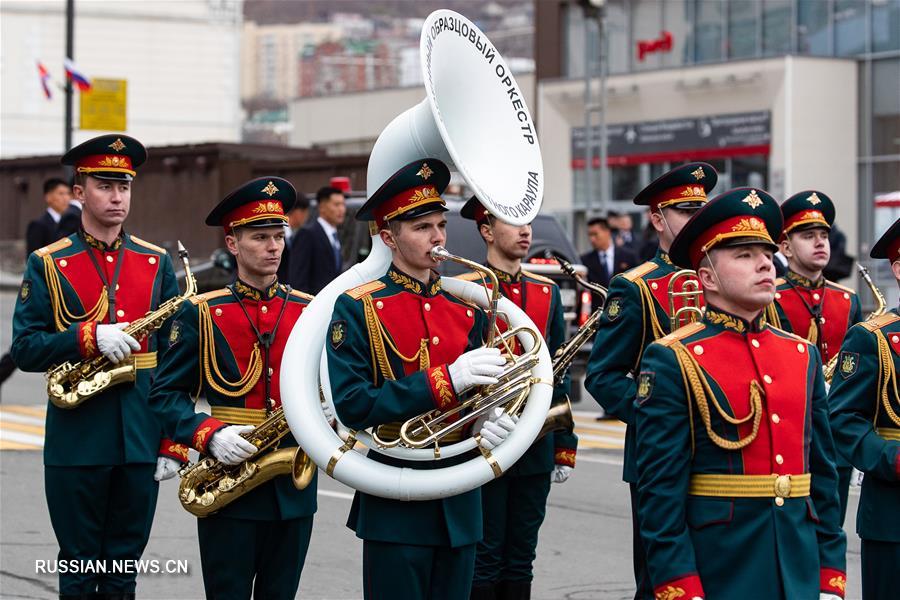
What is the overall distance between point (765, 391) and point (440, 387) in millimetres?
1113

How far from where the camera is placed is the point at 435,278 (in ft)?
18.6

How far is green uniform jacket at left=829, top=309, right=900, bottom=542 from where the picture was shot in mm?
5777

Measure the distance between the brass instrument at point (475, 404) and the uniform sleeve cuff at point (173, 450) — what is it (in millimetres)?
1689

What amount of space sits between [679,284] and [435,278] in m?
1.53

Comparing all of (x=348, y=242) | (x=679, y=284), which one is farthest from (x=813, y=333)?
(x=348, y=242)

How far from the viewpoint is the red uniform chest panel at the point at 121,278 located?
7.36 m

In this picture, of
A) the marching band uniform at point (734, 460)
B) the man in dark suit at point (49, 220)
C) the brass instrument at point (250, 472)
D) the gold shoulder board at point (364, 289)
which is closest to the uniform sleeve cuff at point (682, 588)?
the marching band uniform at point (734, 460)

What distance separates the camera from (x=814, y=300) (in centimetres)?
826

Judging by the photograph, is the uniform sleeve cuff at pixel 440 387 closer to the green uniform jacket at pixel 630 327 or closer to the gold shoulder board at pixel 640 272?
the green uniform jacket at pixel 630 327

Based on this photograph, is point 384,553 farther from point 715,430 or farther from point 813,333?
point 813,333

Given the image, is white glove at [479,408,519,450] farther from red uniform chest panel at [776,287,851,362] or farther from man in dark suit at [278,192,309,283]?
man in dark suit at [278,192,309,283]

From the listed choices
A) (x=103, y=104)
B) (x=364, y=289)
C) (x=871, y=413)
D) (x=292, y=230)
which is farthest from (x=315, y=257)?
(x=103, y=104)

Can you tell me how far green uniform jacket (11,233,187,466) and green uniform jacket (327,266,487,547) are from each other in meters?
1.88

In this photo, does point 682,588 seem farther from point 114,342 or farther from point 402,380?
point 114,342
